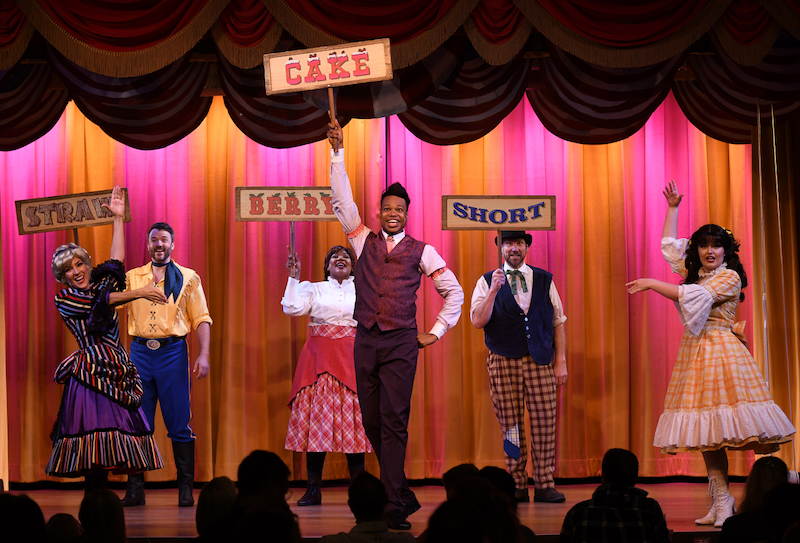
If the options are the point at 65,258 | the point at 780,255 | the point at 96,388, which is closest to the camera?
the point at 96,388

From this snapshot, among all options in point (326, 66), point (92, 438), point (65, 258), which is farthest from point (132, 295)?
point (326, 66)

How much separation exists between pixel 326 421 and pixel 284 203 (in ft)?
4.35

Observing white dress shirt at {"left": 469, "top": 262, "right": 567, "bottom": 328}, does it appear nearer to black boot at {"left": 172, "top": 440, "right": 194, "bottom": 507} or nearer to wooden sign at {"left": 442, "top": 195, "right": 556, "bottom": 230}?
wooden sign at {"left": 442, "top": 195, "right": 556, "bottom": 230}

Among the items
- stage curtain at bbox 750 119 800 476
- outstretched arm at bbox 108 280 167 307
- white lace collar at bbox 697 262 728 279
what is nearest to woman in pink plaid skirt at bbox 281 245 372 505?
outstretched arm at bbox 108 280 167 307

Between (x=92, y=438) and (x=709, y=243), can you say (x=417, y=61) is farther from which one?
(x=92, y=438)

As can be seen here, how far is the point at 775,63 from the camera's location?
4.45m

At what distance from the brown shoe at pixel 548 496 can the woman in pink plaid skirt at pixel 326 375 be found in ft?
3.32

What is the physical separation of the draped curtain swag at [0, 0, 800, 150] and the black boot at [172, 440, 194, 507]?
69.4 inches

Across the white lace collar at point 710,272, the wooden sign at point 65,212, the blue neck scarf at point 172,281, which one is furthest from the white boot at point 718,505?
the wooden sign at point 65,212

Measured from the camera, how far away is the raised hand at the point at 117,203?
475cm

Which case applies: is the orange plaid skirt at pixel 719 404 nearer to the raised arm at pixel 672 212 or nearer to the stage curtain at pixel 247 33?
the raised arm at pixel 672 212

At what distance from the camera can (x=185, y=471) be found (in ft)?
15.9

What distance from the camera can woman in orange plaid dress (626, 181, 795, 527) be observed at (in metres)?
3.95

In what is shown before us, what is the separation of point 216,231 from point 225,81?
1.53m
